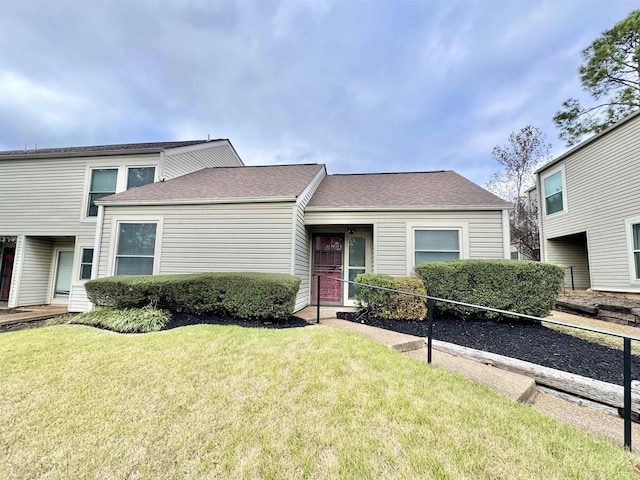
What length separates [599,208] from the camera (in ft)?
27.0

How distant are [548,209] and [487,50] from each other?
6.42 meters

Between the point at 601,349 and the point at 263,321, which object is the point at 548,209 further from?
the point at 263,321

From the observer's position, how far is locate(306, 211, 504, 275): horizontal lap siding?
647 centimetres

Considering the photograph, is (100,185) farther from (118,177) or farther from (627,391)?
(627,391)

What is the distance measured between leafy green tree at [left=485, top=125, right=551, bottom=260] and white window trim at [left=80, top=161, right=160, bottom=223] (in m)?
16.2

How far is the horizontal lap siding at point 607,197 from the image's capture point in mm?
7375

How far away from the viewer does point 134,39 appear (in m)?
9.23

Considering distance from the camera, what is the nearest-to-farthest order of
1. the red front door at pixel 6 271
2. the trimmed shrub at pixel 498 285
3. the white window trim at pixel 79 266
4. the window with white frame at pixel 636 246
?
the trimmed shrub at pixel 498 285 → the window with white frame at pixel 636 246 → the white window trim at pixel 79 266 → the red front door at pixel 6 271

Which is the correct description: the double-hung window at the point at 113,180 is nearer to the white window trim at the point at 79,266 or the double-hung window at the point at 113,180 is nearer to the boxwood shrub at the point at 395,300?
the white window trim at the point at 79,266

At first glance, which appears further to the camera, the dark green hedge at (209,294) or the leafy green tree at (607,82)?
the leafy green tree at (607,82)

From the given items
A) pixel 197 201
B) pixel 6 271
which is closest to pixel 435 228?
pixel 197 201

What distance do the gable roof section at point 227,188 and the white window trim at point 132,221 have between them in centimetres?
38

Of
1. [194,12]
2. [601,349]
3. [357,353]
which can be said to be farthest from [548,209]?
[194,12]

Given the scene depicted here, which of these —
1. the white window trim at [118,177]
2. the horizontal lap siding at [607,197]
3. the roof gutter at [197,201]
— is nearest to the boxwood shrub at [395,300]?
the roof gutter at [197,201]
